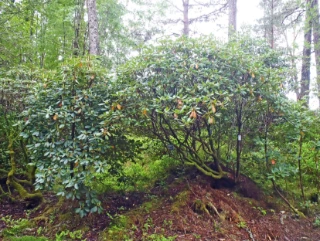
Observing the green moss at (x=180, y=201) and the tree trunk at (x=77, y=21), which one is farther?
the tree trunk at (x=77, y=21)

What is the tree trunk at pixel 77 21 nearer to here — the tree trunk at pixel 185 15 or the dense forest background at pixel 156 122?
the dense forest background at pixel 156 122

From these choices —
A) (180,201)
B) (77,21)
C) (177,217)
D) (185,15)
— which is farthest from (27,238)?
(185,15)

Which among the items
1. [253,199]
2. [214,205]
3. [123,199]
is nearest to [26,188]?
[123,199]

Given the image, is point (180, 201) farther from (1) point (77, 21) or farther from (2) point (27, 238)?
(1) point (77, 21)

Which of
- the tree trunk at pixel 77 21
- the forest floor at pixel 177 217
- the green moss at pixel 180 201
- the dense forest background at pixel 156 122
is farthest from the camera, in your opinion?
the tree trunk at pixel 77 21

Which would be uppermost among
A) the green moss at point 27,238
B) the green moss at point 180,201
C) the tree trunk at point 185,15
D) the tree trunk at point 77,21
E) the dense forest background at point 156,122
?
the tree trunk at point 185,15

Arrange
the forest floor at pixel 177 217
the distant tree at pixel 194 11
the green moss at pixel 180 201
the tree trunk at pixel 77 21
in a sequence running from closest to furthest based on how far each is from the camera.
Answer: the forest floor at pixel 177 217 < the green moss at pixel 180 201 < the tree trunk at pixel 77 21 < the distant tree at pixel 194 11

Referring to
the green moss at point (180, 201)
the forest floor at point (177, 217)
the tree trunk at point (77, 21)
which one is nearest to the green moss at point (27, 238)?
the forest floor at point (177, 217)

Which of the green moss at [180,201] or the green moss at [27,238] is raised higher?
the green moss at [180,201]

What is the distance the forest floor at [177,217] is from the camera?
2963mm

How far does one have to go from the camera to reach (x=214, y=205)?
11.2ft

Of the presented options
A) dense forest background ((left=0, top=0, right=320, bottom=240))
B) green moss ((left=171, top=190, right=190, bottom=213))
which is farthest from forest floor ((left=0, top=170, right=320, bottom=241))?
dense forest background ((left=0, top=0, right=320, bottom=240))

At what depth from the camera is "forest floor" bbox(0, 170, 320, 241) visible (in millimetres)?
2963

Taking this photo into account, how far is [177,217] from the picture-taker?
3.18 m
